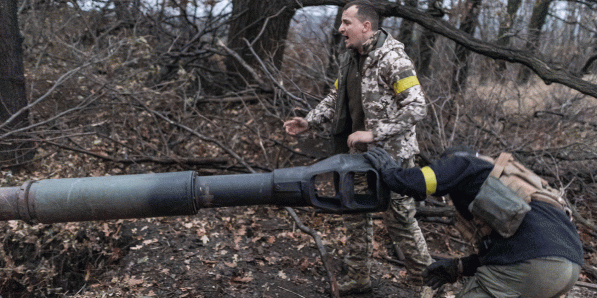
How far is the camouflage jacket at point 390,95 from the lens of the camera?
2.73 meters

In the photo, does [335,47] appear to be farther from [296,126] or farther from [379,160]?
[379,160]

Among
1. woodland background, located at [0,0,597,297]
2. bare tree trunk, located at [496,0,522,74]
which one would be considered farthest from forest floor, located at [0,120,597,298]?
bare tree trunk, located at [496,0,522,74]

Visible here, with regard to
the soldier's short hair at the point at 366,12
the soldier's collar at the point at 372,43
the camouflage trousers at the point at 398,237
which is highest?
the soldier's short hair at the point at 366,12

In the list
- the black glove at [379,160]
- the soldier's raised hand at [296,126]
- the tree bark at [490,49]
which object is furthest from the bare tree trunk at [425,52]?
the black glove at [379,160]

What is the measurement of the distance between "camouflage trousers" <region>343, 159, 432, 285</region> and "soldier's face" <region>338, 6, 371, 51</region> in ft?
3.08

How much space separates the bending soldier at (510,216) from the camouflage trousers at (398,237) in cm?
89

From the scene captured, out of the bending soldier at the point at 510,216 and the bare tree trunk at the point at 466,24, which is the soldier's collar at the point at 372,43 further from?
the bare tree trunk at the point at 466,24

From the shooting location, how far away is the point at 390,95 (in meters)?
A: 2.95

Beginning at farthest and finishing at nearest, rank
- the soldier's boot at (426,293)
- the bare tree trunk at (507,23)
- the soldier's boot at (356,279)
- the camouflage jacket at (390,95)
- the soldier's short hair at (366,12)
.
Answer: the bare tree trunk at (507,23), the soldier's boot at (356,279), the soldier's boot at (426,293), the soldier's short hair at (366,12), the camouflage jacket at (390,95)

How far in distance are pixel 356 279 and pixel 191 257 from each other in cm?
158

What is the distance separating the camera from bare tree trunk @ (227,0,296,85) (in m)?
6.97

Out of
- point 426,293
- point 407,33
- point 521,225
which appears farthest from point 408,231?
point 407,33

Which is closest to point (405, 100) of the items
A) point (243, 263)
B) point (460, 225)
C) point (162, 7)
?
point (460, 225)

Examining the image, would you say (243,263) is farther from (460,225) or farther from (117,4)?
(117,4)
